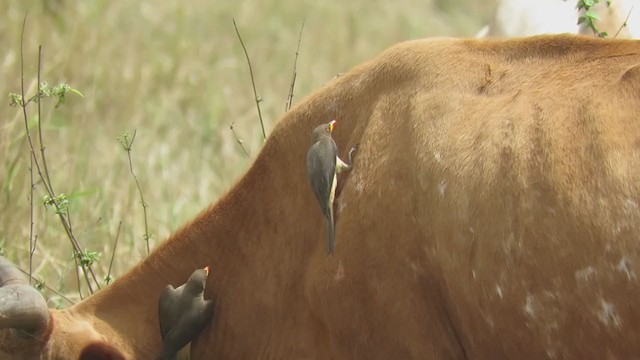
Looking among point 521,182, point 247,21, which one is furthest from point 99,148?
point 521,182

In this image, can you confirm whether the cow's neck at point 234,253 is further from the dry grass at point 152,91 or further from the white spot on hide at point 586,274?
the dry grass at point 152,91

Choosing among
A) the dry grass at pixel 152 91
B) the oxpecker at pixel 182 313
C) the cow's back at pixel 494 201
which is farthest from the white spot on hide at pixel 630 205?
the dry grass at pixel 152 91

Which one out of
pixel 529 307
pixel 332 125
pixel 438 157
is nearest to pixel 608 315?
pixel 529 307

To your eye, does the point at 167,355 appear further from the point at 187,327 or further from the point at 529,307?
the point at 529,307

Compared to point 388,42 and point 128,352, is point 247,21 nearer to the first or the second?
point 388,42

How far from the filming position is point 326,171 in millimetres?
4191

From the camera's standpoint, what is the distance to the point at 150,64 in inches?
406

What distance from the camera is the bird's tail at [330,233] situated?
4.22 m

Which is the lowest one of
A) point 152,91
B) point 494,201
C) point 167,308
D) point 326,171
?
point 494,201

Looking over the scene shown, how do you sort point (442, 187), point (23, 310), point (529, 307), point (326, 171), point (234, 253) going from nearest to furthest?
point (529, 307), point (442, 187), point (326, 171), point (23, 310), point (234, 253)

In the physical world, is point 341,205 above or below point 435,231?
above

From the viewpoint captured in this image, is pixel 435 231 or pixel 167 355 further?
pixel 167 355

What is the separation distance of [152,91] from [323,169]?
608cm

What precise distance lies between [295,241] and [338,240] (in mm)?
274
